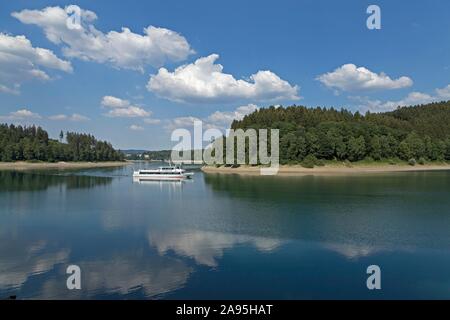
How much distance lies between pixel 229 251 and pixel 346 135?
112 metres

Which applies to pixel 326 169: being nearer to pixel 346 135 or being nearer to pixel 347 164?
pixel 347 164

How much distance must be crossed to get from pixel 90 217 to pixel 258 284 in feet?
84.6

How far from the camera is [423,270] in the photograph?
2073 centimetres

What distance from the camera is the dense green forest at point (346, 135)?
390 feet

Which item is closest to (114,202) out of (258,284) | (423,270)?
(258,284)

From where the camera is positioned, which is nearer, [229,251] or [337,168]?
[229,251]

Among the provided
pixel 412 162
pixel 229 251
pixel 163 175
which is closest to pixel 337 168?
pixel 412 162

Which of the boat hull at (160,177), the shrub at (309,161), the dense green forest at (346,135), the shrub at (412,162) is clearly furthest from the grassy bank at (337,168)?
the boat hull at (160,177)

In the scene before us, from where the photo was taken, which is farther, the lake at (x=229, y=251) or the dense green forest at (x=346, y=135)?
the dense green forest at (x=346, y=135)

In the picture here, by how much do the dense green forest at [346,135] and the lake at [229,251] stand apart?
75.3 metres

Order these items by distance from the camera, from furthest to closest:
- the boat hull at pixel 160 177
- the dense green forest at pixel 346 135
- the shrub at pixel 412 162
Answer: the shrub at pixel 412 162 → the dense green forest at pixel 346 135 → the boat hull at pixel 160 177

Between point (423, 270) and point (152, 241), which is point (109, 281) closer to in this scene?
point (152, 241)

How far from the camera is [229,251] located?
2467 cm

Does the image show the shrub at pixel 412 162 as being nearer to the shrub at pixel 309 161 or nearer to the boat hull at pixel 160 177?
the shrub at pixel 309 161
